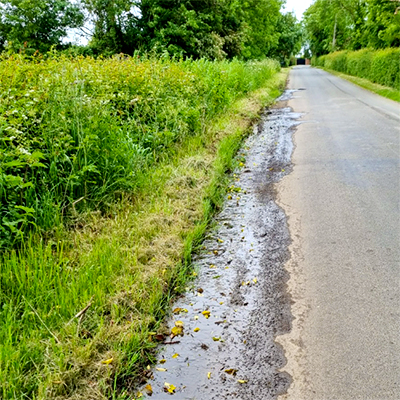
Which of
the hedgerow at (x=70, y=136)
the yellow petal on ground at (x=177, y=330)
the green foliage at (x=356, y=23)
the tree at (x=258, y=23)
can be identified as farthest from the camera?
the tree at (x=258, y=23)

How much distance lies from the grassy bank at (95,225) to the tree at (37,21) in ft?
56.2

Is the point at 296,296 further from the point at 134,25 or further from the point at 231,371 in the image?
the point at 134,25

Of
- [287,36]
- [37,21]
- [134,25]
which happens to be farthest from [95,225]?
[287,36]

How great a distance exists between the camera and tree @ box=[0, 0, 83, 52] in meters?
20.9

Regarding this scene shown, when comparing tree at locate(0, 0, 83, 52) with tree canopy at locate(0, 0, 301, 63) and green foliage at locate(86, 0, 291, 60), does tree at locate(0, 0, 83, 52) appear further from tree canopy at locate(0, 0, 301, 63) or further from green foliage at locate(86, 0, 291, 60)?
green foliage at locate(86, 0, 291, 60)

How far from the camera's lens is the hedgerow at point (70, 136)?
3.69 m

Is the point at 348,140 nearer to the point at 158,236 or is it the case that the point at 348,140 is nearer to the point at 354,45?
the point at 158,236

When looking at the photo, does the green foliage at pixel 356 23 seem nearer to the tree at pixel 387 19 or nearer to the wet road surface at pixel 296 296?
the tree at pixel 387 19

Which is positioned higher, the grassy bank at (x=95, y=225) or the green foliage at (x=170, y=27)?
the green foliage at (x=170, y=27)

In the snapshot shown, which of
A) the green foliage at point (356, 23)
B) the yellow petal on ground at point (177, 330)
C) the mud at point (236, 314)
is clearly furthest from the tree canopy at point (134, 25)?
the yellow petal on ground at point (177, 330)

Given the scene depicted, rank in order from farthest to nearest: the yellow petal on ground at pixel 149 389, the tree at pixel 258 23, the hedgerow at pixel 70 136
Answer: the tree at pixel 258 23
the hedgerow at pixel 70 136
the yellow petal on ground at pixel 149 389

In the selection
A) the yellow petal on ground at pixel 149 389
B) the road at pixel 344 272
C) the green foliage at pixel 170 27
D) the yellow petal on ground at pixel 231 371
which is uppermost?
the green foliage at pixel 170 27

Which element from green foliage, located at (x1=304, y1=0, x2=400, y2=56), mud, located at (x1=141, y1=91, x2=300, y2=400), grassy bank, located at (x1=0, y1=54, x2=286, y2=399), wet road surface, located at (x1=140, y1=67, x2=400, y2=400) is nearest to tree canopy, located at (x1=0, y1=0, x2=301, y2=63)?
green foliage, located at (x1=304, y1=0, x2=400, y2=56)

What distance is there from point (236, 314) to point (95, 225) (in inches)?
72.0
